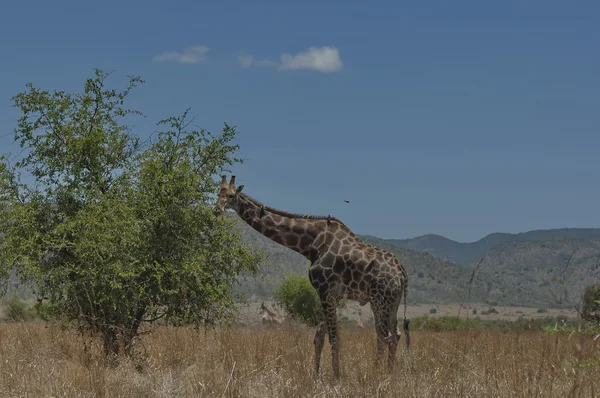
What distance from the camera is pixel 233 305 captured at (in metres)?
15.4

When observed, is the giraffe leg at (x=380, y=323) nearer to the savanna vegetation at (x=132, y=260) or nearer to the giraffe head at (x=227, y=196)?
the savanna vegetation at (x=132, y=260)

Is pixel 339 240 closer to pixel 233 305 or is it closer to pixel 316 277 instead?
pixel 316 277

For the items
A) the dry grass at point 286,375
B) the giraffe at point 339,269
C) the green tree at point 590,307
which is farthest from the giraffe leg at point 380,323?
the green tree at point 590,307

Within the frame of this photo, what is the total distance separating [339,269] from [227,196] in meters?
2.69

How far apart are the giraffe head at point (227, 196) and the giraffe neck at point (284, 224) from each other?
0.34ft

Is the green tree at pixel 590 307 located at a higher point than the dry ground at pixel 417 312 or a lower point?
higher

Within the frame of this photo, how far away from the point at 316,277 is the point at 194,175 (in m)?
3.45

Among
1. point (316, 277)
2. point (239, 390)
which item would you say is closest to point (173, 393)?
point (239, 390)

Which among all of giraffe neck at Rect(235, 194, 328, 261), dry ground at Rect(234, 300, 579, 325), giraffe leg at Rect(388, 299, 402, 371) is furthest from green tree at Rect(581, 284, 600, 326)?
giraffe neck at Rect(235, 194, 328, 261)

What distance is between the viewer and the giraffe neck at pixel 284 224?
46.1 ft

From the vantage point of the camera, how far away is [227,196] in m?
14.5

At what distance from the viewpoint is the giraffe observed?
13019mm

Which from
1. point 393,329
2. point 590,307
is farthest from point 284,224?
point 590,307

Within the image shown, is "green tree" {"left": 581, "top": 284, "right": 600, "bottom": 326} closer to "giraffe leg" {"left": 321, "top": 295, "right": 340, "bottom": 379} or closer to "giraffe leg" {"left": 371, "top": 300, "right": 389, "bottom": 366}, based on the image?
"giraffe leg" {"left": 371, "top": 300, "right": 389, "bottom": 366}
